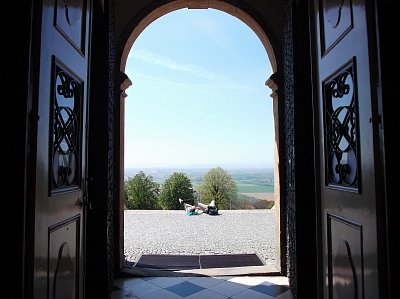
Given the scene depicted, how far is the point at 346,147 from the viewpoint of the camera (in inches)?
64.0

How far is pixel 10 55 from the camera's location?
119 cm

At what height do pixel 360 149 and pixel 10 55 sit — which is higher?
pixel 10 55

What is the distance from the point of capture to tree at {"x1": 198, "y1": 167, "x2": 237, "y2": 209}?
19.2m

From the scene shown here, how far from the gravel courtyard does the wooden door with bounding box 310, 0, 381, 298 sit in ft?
10.8

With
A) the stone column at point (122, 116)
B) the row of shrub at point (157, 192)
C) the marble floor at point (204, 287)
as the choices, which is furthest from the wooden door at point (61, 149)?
the row of shrub at point (157, 192)

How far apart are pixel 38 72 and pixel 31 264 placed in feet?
2.60

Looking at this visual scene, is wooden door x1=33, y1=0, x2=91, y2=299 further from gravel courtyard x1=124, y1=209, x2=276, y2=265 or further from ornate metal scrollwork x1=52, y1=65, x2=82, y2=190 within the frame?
gravel courtyard x1=124, y1=209, x2=276, y2=265

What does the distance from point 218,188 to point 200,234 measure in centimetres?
1167

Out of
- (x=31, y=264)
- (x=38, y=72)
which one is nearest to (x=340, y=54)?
(x=38, y=72)

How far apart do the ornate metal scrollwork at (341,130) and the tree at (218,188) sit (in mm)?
17460

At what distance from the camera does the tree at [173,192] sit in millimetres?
16766

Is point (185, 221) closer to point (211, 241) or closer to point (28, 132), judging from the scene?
point (211, 241)

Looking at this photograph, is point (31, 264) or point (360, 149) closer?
point (31, 264)

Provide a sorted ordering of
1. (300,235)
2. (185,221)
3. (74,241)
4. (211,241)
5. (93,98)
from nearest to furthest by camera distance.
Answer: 1. (74,241)
2. (300,235)
3. (93,98)
4. (211,241)
5. (185,221)
